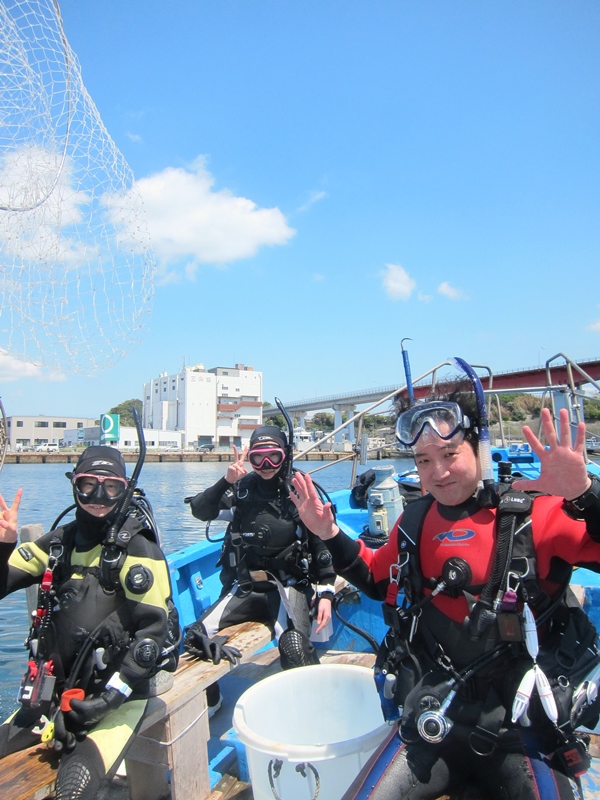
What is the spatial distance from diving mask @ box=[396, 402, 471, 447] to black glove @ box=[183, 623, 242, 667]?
1.59m

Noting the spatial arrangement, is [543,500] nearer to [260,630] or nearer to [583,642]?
[583,642]

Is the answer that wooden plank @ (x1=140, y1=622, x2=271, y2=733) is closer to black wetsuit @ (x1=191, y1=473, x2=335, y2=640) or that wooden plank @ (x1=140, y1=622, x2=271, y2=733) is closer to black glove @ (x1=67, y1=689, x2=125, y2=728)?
black wetsuit @ (x1=191, y1=473, x2=335, y2=640)

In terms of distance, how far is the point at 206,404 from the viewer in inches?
2194

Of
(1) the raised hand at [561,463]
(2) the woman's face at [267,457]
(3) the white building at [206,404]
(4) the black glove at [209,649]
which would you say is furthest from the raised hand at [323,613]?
(3) the white building at [206,404]

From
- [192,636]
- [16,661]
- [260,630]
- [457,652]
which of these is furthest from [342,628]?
[16,661]

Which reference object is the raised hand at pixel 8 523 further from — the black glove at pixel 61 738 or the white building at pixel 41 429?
the white building at pixel 41 429

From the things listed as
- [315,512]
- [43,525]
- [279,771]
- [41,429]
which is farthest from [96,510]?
[41,429]

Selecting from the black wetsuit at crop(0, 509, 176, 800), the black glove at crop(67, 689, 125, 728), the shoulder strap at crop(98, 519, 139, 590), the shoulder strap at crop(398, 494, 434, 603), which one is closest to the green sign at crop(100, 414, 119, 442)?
the black wetsuit at crop(0, 509, 176, 800)

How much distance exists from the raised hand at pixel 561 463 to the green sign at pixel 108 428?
234cm

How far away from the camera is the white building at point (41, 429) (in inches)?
2172

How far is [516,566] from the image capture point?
1.70 meters

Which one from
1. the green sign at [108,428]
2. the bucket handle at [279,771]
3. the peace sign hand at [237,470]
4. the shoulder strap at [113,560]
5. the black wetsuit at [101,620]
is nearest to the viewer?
the bucket handle at [279,771]

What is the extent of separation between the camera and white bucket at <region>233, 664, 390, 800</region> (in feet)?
6.24

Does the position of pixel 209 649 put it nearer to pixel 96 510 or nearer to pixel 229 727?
pixel 229 727
